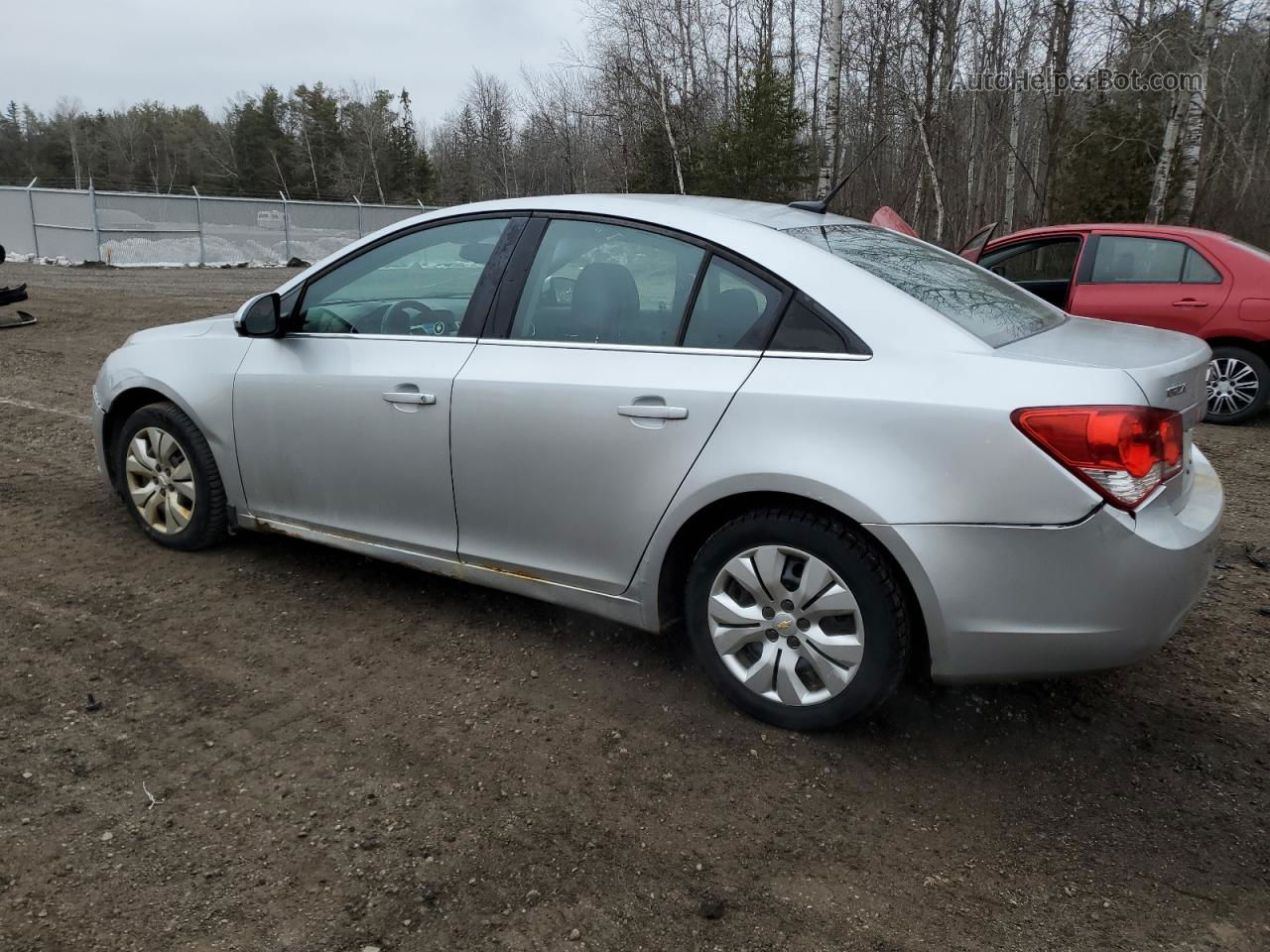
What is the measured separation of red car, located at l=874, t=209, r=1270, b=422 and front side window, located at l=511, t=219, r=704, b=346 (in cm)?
563

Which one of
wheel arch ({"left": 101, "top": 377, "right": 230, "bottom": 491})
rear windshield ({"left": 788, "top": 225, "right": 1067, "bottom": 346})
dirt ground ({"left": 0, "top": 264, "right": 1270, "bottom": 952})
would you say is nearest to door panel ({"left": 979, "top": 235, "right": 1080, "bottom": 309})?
dirt ground ({"left": 0, "top": 264, "right": 1270, "bottom": 952})

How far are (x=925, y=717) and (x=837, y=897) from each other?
3.19 feet

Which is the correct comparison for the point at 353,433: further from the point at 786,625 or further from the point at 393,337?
the point at 786,625

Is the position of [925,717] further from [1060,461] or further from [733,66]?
[733,66]

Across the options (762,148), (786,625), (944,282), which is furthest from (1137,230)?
(762,148)

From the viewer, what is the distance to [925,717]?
3.15 meters

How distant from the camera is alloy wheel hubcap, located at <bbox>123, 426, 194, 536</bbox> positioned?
14.2 ft

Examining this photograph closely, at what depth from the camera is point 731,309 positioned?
3016 millimetres

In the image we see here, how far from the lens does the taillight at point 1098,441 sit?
2.46 m

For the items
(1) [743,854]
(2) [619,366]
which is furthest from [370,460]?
(1) [743,854]

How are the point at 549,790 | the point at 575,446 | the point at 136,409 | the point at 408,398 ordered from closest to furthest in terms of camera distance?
the point at 549,790, the point at 575,446, the point at 408,398, the point at 136,409

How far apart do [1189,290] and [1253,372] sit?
0.79m

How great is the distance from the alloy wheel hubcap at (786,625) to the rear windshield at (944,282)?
842 mm

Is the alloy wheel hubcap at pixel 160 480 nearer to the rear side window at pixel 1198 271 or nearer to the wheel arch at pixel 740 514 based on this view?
the wheel arch at pixel 740 514
